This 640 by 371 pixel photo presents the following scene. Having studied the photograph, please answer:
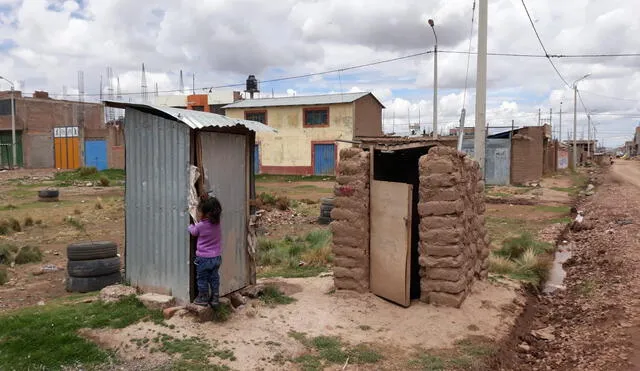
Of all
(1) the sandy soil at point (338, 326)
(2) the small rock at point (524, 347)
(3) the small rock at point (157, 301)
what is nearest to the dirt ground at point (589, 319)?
(2) the small rock at point (524, 347)

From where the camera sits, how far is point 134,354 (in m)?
5.29

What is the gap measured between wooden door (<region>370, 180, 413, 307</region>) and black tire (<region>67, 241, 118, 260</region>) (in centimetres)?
414

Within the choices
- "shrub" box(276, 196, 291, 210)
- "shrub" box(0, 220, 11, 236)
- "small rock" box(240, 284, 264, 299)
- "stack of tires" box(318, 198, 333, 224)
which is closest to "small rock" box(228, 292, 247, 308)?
"small rock" box(240, 284, 264, 299)

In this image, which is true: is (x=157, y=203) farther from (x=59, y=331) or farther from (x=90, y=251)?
(x=90, y=251)

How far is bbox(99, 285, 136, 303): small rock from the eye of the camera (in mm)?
6398

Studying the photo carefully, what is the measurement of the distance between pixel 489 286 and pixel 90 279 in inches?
245

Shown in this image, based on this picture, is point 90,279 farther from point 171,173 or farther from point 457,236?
point 457,236

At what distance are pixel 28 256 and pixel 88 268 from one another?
11.8 ft

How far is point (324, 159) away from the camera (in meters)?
39.1

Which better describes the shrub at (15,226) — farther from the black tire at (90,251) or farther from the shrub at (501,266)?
the shrub at (501,266)

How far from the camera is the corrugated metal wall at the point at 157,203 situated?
247 inches

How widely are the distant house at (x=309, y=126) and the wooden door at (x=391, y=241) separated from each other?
30.0 metres

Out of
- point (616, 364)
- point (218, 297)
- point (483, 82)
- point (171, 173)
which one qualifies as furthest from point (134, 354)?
point (483, 82)

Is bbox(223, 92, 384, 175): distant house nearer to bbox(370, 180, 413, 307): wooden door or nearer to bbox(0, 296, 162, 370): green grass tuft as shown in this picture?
bbox(370, 180, 413, 307): wooden door
